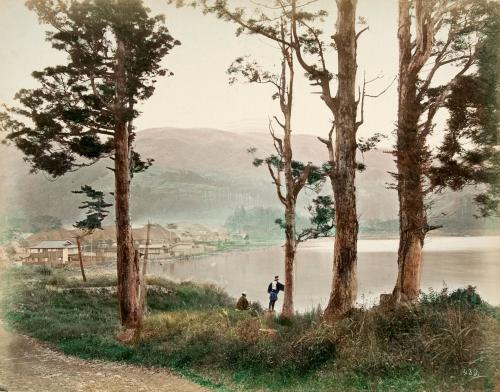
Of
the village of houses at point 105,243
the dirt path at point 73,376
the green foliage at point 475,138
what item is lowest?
the dirt path at point 73,376

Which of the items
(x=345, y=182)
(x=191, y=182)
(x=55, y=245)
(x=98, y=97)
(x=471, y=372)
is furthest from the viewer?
(x=191, y=182)

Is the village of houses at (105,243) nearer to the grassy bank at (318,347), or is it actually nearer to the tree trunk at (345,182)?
the grassy bank at (318,347)

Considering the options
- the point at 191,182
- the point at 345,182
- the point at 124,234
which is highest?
the point at 191,182

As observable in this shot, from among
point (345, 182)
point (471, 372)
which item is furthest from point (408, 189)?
point (471, 372)

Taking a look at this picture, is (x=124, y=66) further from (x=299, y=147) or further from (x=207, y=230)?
(x=207, y=230)

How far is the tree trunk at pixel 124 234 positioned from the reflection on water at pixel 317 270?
21.9ft

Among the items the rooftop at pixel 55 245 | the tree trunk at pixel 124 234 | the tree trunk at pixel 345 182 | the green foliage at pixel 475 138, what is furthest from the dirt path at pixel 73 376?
the rooftop at pixel 55 245

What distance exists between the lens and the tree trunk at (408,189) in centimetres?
893

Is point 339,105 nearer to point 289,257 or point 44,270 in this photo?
point 289,257

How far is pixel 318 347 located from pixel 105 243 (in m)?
17.7

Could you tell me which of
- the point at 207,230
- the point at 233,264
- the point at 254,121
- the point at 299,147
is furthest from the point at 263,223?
the point at 254,121

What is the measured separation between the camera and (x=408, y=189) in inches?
353

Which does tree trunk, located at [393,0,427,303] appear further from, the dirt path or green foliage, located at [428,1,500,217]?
the dirt path

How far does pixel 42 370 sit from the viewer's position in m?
8.23
